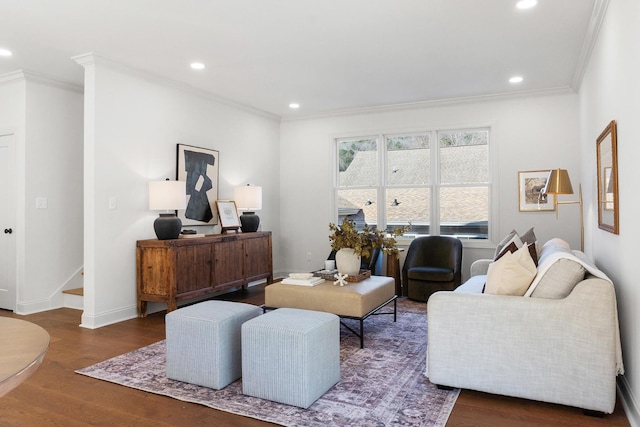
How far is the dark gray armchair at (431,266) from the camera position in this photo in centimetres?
531

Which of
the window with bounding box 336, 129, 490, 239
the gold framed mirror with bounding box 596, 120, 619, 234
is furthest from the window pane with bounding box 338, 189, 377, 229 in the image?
the gold framed mirror with bounding box 596, 120, 619, 234

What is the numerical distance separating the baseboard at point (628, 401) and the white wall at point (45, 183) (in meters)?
5.32

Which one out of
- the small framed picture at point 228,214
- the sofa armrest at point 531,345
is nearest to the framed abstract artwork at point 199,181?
the small framed picture at point 228,214

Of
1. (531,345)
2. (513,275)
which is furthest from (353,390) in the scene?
(513,275)

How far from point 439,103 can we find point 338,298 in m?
3.66

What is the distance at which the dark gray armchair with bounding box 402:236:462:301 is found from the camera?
5.31 m

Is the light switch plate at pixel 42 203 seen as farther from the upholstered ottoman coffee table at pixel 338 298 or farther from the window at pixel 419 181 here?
the window at pixel 419 181

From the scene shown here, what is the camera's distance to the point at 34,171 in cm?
479

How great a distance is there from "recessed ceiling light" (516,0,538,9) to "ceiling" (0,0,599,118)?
5 centimetres

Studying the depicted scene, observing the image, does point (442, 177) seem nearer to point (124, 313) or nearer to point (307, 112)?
point (307, 112)

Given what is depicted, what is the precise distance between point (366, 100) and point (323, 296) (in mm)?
3351

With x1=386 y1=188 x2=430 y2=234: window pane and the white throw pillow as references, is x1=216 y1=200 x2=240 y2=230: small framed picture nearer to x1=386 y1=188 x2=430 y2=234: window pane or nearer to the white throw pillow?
x1=386 y1=188 x2=430 y2=234: window pane

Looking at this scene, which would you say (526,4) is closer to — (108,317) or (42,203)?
(108,317)

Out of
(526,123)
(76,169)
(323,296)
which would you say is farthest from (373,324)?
(76,169)
